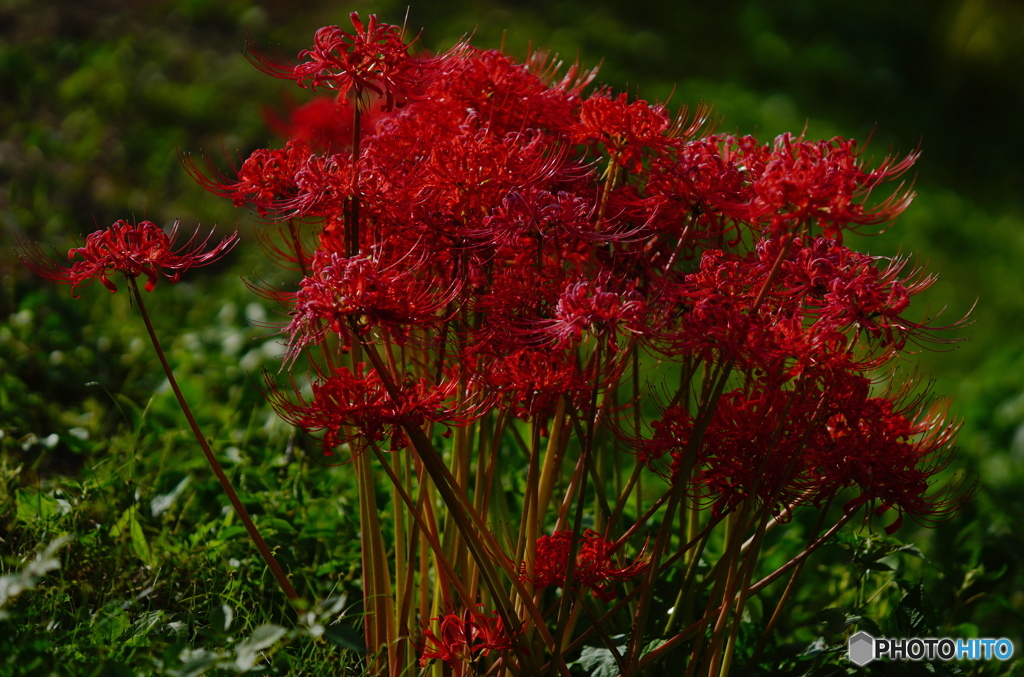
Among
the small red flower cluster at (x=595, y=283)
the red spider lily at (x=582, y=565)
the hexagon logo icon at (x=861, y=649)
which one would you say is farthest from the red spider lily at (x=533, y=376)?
the hexagon logo icon at (x=861, y=649)

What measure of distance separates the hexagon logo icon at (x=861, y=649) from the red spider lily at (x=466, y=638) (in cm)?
81

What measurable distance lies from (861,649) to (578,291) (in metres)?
1.13

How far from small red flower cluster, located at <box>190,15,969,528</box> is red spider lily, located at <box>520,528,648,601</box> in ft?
0.08

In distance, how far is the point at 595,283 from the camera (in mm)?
1518

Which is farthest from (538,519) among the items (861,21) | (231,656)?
(861,21)

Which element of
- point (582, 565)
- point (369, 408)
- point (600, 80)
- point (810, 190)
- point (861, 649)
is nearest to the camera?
point (810, 190)

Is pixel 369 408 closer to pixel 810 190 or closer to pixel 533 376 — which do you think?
pixel 533 376

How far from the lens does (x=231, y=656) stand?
1623 millimetres

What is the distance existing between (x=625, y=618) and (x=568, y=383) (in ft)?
3.15

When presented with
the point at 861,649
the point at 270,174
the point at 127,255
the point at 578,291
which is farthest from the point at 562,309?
the point at 861,649

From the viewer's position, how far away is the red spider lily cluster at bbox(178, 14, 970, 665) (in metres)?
1.42

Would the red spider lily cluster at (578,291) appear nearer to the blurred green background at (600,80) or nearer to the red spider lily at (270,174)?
the red spider lily at (270,174)

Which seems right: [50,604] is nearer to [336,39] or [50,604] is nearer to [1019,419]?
[336,39]

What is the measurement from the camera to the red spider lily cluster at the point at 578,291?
1.42 metres
